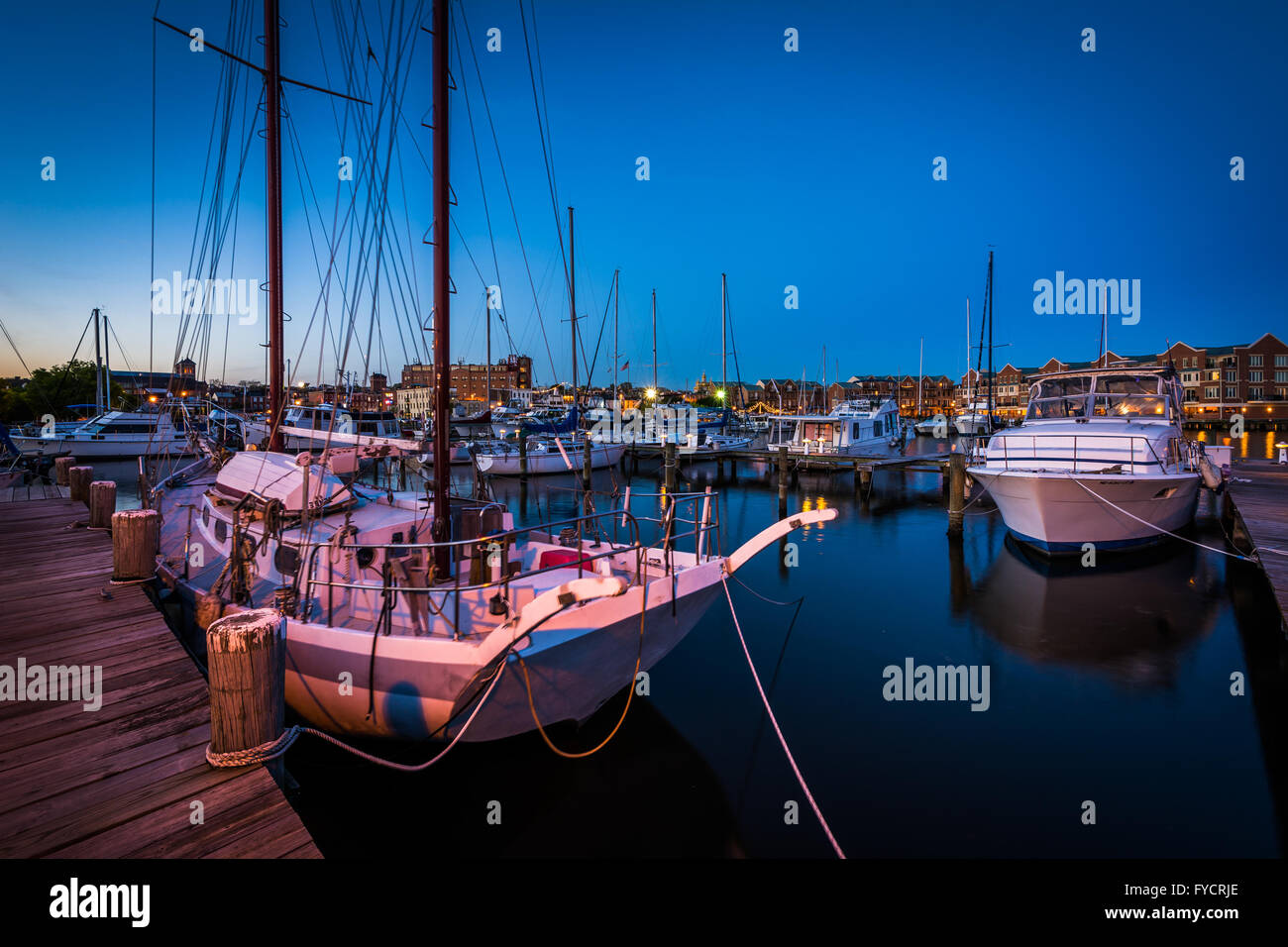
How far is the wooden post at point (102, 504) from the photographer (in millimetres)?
10711

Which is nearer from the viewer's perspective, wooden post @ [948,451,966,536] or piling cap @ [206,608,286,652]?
piling cap @ [206,608,286,652]

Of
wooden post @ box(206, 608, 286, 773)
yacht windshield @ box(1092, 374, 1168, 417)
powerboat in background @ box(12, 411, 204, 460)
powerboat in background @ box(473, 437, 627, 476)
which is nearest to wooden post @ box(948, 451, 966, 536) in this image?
yacht windshield @ box(1092, 374, 1168, 417)

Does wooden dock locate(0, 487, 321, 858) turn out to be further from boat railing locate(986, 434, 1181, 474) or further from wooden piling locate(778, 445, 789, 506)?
wooden piling locate(778, 445, 789, 506)

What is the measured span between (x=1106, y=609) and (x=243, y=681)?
48.7 ft

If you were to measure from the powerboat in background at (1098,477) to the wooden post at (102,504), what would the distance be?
19.4m

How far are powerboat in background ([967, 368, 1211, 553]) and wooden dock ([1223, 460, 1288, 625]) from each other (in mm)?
1234

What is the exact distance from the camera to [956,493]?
18250 millimetres

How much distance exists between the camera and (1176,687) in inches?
350

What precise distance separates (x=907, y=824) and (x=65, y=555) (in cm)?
1220

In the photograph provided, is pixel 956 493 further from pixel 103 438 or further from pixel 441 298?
pixel 103 438

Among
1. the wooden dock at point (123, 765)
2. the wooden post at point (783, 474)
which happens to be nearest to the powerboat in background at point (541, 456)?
the wooden post at point (783, 474)

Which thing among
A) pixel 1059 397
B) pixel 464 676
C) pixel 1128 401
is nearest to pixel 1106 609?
pixel 1059 397

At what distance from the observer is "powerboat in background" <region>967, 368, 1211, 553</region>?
46.0ft

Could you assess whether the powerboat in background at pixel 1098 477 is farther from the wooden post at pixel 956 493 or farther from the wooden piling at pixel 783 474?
the wooden piling at pixel 783 474
